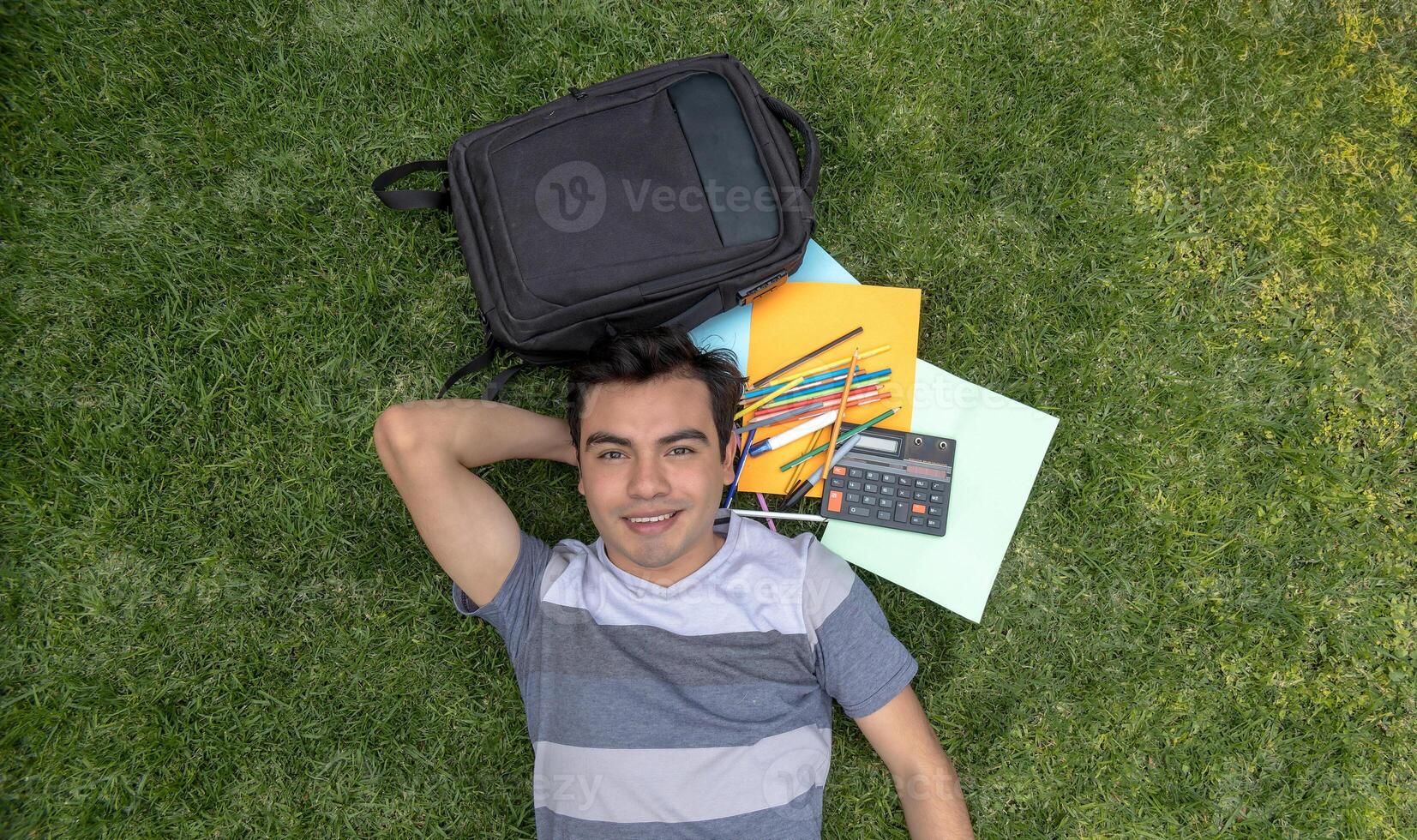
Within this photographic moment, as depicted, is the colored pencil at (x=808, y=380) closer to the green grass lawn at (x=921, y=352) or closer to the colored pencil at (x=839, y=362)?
the colored pencil at (x=839, y=362)

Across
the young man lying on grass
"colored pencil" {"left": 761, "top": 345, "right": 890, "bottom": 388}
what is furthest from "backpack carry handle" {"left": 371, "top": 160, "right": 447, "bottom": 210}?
"colored pencil" {"left": 761, "top": 345, "right": 890, "bottom": 388}

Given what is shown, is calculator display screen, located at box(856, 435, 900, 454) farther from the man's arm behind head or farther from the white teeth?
the man's arm behind head

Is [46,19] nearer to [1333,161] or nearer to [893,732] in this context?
[893,732]

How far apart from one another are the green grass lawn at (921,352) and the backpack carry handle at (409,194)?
20 centimetres

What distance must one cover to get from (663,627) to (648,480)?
1.39 feet

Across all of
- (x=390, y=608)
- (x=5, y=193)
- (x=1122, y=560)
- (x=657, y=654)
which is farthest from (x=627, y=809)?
(x=5, y=193)

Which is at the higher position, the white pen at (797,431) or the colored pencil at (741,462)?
the white pen at (797,431)

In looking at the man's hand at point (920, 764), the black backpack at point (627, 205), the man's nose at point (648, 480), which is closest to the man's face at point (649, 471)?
the man's nose at point (648, 480)

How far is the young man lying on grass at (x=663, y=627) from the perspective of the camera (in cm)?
200

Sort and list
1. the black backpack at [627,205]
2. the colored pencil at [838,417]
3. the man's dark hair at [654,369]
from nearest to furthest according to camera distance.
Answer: the man's dark hair at [654,369] < the black backpack at [627,205] < the colored pencil at [838,417]

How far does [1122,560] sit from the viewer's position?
8.34ft

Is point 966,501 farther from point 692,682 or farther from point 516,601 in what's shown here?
point 516,601

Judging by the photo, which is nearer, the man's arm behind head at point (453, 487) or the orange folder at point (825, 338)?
the man's arm behind head at point (453, 487)

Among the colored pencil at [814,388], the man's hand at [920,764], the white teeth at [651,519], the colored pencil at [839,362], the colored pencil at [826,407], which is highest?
the colored pencil at [839,362]
